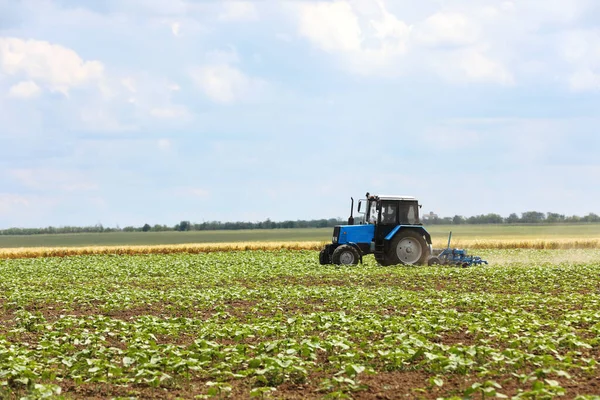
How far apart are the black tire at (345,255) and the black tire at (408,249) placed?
1.35 meters

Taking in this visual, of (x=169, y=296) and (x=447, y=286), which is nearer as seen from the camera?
(x=169, y=296)

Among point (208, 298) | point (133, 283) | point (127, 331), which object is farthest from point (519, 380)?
point (133, 283)

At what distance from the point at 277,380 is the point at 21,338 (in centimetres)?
674

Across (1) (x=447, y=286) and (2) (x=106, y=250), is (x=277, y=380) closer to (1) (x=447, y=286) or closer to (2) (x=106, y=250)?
(1) (x=447, y=286)

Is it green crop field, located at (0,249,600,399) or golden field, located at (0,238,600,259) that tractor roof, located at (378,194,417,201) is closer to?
green crop field, located at (0,249,600,399)

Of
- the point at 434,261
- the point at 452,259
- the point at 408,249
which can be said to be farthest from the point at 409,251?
the point at 452,259

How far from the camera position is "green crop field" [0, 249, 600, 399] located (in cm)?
907

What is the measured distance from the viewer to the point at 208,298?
1848 cm

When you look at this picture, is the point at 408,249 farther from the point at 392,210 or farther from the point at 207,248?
the point at 207,248

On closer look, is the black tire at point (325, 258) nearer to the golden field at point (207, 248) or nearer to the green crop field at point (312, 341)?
the green crop field at point (312, 341)

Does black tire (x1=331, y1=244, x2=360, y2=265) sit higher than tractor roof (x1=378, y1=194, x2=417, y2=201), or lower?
lower

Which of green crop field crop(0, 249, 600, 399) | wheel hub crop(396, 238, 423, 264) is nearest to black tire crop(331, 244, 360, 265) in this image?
wheel hub crop(396, 238, 423, 264)

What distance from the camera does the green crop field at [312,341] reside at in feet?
29.8

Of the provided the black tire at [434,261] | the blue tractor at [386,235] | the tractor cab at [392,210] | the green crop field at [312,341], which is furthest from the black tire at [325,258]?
the green crop field at [312,341]
